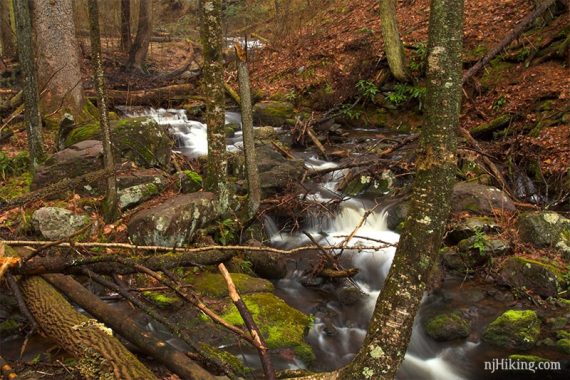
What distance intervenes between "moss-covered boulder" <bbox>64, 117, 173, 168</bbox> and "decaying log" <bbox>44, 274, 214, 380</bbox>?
435cm

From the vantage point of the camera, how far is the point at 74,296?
152 inches

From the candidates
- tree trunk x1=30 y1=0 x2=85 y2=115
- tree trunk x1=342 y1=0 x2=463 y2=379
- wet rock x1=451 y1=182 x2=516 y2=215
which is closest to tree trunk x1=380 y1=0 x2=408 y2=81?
wet rock x1=451 y1=182 x2=516 y2=215

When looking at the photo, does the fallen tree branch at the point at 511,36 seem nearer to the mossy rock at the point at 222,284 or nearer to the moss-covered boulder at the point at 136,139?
the moss-covered boulder at the point at 136,139

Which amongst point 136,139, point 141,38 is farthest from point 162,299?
point 141,38

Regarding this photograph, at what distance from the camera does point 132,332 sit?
11.4 ft

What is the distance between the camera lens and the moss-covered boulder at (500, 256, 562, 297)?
20.9 feet

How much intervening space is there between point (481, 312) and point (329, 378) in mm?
4107

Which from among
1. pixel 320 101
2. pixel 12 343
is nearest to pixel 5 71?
pixel 320 101

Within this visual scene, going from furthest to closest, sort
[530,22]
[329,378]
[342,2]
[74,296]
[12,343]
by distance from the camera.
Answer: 1. [342,2]
2. [530,22]
3. [12,343]
4. [74,296]
5. [329,378]

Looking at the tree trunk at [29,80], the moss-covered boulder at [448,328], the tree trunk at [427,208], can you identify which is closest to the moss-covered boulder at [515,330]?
the moss-covered boulder at [448,328]

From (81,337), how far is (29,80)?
213 inches

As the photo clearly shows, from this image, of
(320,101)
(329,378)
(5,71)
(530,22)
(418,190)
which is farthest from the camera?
(320,101)

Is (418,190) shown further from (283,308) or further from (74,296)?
(283,308)

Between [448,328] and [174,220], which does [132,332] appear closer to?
[174,220]
